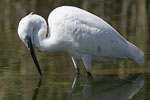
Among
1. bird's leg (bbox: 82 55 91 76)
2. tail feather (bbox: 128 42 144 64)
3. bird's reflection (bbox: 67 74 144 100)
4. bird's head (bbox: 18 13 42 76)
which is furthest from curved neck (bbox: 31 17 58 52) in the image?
tail feather (bbox: 128 42 144 64)

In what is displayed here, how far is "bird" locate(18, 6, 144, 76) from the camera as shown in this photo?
9.15m

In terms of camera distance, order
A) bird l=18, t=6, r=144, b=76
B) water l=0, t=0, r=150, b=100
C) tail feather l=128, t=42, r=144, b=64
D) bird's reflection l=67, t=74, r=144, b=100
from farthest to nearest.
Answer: tail feather l=128, t=42, r=144, b=64 < bird l=18, t=6, r=144, b=76 < water l=0, t=0, r=150, b=100 < bird's reflection l=67, t=74, r=144, b=100

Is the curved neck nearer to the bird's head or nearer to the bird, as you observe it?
the bird

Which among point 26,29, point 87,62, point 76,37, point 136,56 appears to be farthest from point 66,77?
point 136,56

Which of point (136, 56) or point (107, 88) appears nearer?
point (107, 88)

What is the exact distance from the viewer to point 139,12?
54.5 ft

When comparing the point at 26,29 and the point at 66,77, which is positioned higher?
the point at 26,29

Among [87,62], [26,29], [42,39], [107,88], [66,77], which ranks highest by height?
[26,29]

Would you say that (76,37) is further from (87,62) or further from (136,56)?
(136,56)

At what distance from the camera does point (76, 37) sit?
920cm

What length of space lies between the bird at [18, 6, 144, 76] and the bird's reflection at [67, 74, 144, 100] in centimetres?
42

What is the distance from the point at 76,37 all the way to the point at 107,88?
1.14 m

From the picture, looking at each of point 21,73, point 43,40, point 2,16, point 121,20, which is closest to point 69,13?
point 43,40

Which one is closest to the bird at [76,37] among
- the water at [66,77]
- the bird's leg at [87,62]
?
the bird's leg at [87,62]
